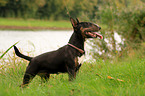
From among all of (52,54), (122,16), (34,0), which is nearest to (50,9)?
(34,0)

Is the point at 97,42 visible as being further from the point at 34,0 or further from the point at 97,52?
the point at 34,0

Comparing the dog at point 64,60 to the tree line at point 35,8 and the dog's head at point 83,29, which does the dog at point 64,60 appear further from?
the tree line at point 35,8

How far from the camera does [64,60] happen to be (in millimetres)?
4156

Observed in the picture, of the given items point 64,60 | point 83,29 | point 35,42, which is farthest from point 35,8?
point 64,60

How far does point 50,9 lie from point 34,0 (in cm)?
781

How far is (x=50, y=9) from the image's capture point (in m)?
50.6

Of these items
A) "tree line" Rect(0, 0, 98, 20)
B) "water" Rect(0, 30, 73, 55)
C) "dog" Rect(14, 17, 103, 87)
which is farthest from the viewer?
"tree line" Rect(0, 0, 98, 20)

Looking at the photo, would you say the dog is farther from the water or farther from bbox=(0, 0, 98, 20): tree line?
bbox=(0, 0, 98, 20): tree line

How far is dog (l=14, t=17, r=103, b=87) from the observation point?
410 cm

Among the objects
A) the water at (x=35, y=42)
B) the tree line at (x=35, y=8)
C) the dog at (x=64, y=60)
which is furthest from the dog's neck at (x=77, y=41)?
the tree line at (x=35, y=8)

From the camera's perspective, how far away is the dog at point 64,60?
→ 4.10 m

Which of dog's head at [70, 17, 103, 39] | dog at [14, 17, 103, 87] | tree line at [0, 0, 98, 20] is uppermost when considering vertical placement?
tree line at [0, 0, 98, 20]

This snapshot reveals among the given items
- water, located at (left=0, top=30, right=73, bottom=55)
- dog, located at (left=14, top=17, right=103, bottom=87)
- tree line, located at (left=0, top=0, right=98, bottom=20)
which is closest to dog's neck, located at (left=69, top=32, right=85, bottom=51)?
dog, located at (left=14, top=17, right=103, bottom=87)

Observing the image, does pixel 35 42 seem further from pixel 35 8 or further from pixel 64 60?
pixel 35 8
